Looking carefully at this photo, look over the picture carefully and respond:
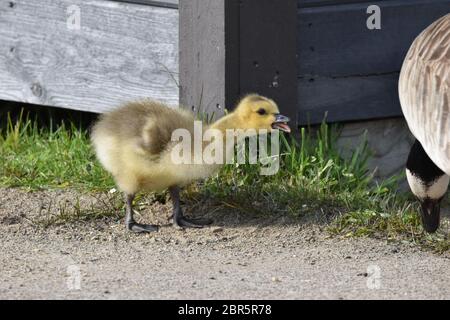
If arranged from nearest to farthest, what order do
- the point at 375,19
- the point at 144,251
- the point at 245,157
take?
the point at 144,251 → the point at 245,157 → the point at 375,19

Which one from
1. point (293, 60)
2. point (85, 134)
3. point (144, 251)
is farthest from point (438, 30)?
point (85, 134)

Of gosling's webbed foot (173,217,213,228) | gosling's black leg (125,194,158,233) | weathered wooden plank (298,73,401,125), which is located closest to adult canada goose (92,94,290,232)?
gosling's black leg (125,194,158,233)

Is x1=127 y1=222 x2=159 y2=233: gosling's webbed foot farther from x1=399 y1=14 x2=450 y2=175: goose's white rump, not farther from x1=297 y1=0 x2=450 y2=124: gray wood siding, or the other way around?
x1=399 y1=14 x2=450 y2=175: goose's white rump

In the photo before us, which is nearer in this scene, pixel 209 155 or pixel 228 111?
pixel 209 155

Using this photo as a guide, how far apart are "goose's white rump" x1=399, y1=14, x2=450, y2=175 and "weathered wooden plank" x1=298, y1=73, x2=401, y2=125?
781 millimetres

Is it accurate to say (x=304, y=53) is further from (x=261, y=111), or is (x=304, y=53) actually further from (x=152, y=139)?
(x=152, y=139)

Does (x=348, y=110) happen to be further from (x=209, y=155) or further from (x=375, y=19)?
(x=209, y=155)

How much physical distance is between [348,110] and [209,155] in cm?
135

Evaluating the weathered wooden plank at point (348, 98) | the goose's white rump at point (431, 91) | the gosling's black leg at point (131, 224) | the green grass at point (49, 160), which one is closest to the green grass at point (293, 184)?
the green grass at point (49, 160)

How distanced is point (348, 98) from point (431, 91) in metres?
1.25

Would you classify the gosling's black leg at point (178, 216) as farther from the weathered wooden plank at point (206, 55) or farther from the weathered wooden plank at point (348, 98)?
the weathered wooden plank at point (348, 98)

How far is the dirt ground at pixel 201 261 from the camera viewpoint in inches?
183

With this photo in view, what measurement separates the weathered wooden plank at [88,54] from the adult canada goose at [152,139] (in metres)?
0.77

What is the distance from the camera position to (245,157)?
5.93m
